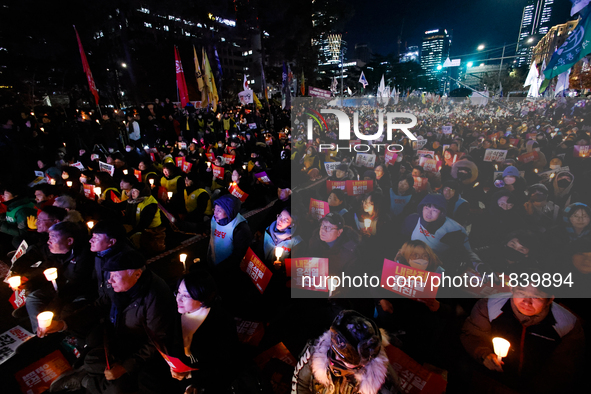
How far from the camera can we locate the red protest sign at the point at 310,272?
348 cm

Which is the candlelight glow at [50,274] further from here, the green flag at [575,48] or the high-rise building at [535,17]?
the high-rise building at [535,17]

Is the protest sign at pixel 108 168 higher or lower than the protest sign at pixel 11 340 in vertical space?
higher

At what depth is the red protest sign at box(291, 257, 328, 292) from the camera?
3.48 m

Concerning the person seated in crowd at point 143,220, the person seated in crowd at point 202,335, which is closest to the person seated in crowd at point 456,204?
the person seated in crowd at point 202,335

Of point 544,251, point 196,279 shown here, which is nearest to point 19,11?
point 196,279

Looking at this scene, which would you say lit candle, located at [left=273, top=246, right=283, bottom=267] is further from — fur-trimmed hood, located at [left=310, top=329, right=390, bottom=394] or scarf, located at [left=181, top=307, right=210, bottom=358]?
fur-trimmed hood, located at [left=310, top=329, right=390, bottom=394]

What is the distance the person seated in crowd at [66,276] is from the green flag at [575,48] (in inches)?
471

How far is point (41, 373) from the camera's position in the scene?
3.03 m

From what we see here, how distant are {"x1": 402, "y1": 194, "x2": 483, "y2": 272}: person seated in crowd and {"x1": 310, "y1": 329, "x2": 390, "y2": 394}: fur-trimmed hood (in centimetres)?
269

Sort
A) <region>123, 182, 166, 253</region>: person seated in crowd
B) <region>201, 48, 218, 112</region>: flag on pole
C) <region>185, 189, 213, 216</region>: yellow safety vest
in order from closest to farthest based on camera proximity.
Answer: <region>123, 182, 166, 253</region>: person seated in crowd < <region>185, 189, 213, 216</region>: yellow safety vest < <region>201, 48, 218, 112</region>: flag on pole

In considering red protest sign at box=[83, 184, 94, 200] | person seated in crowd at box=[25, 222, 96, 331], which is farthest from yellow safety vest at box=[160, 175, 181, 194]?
person seated in crowd at box=[25, 222, 96, 331]

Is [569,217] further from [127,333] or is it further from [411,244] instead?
[127,333]

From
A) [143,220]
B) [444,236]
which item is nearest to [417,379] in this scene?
[444,236]

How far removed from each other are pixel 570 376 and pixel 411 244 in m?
1.69
